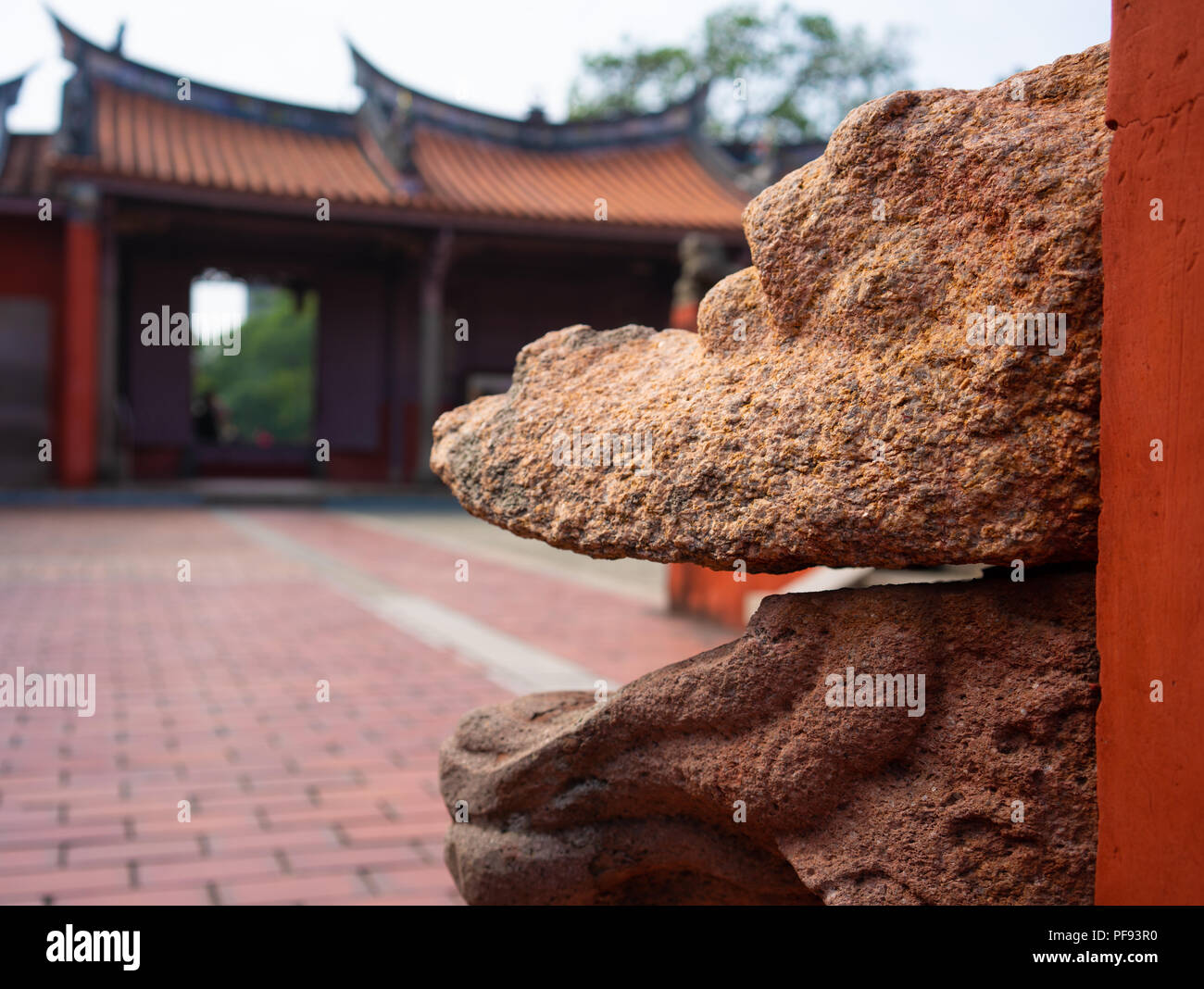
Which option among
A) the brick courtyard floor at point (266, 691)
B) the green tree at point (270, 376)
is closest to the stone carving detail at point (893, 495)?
the brick courtyard floor at point (266, 691)

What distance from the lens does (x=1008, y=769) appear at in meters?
1.47

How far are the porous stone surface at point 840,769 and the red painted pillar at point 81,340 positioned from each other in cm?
1215

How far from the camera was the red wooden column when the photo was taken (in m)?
1.25

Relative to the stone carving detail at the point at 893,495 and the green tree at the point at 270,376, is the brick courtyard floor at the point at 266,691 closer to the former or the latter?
the stone carving detail at the point at 893,495

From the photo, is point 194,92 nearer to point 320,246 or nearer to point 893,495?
point 320,246

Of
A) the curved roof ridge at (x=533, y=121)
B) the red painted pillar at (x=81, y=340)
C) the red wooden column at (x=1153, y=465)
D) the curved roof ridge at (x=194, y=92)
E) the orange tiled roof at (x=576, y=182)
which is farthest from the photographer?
the curved roof ridge at (x=533, y=121)

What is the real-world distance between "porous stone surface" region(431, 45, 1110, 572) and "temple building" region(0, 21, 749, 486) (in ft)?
36.0

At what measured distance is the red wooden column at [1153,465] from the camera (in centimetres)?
125

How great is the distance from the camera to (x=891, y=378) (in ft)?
4.91

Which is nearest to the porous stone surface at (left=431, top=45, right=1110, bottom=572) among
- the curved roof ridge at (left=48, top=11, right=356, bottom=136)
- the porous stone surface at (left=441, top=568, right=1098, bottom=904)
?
the porous stone surface at (left=441, top=568, right=1098, bottom=904)

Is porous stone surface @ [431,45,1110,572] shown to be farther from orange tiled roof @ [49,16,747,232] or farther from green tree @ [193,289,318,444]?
green tree @ [193,289,318,444]

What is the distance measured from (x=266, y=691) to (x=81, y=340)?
942 cm

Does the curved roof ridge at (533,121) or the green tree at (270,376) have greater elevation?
the curved roof ridge at (533,121)
